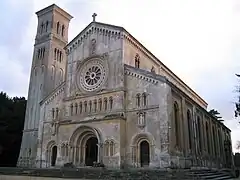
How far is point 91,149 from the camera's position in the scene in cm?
2969

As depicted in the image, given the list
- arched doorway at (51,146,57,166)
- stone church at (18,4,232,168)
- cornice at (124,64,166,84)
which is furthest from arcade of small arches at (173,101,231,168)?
arched doorway at (51,146,57,166)

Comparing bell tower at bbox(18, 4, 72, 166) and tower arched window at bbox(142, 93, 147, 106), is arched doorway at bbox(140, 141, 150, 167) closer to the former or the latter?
tower arched window at bbox(142, 93, 147, 106)

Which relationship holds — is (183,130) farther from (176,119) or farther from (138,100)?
(138,100)

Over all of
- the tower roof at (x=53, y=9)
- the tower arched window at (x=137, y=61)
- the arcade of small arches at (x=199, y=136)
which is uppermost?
the tower roof at (x=53, y=9)

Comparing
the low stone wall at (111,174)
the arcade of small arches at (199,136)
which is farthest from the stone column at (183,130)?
the low stone wall at (111,174)

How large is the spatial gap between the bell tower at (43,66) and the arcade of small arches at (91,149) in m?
8.43

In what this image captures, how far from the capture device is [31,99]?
1628 inches

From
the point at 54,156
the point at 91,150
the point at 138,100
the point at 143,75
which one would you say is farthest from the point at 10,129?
the point at 143,75

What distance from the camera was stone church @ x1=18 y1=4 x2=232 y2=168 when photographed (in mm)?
25562

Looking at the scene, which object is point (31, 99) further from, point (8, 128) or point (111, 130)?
point (111, 130)

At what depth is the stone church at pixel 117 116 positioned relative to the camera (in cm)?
2556

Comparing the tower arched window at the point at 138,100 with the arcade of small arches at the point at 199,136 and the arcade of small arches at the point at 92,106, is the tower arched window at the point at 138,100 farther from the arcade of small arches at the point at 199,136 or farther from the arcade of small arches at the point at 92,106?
the arcade of small arches at the point at 199,136

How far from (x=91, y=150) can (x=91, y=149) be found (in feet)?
0.38

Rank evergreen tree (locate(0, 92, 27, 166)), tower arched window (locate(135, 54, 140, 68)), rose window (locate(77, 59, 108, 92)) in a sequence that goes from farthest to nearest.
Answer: evergreen tree (locate(0, 92, 27, 166)) < tower arched window (locate(135, 54, 140, 68)) < rose window (locate(77, 59, 108, 92))
